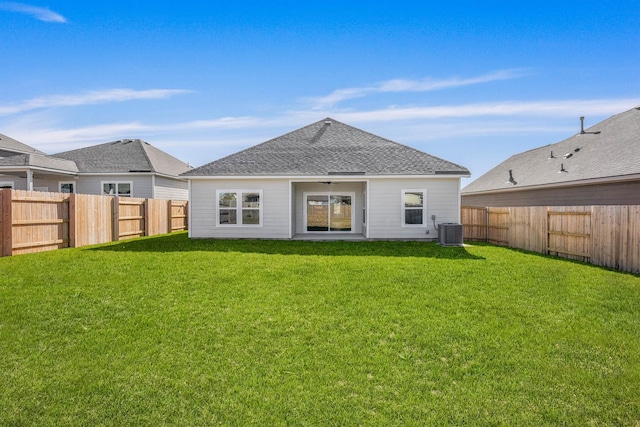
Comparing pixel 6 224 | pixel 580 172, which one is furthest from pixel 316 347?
pixel 580 172

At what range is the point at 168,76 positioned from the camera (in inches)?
587

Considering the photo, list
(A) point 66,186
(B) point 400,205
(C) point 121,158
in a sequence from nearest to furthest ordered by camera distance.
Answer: (B) point 400,205
(A) point 66,186
(C) point 121,158

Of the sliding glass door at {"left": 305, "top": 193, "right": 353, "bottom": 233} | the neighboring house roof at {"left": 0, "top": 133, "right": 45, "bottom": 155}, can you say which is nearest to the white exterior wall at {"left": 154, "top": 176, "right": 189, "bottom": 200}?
the neighboring house roof at {"left": 0, "top": 133, "right": 45, "bottom": 155}

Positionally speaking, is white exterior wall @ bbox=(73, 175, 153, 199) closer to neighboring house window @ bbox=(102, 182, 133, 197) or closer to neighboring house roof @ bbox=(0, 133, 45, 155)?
neighboring house window @ bbox=(102, 182, 133, 197)

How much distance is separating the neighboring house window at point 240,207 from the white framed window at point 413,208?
6.33 m

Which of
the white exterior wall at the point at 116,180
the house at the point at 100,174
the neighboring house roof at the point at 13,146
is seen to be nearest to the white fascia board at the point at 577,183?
the house at the point at 100,174

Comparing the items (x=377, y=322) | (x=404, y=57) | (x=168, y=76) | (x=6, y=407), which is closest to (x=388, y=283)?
(x=377, y=322)

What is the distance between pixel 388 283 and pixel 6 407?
20.1 feet

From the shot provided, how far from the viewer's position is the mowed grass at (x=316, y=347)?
3385 mm

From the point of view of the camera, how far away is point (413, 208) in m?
15.2

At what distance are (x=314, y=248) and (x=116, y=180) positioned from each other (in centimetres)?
1618

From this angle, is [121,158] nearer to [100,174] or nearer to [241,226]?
[100,174]

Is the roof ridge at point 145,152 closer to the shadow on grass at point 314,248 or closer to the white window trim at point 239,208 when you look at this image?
Result: the white window trim at point 239,208

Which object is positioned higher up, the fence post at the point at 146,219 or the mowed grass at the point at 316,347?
the fence post at the point at 146,219
